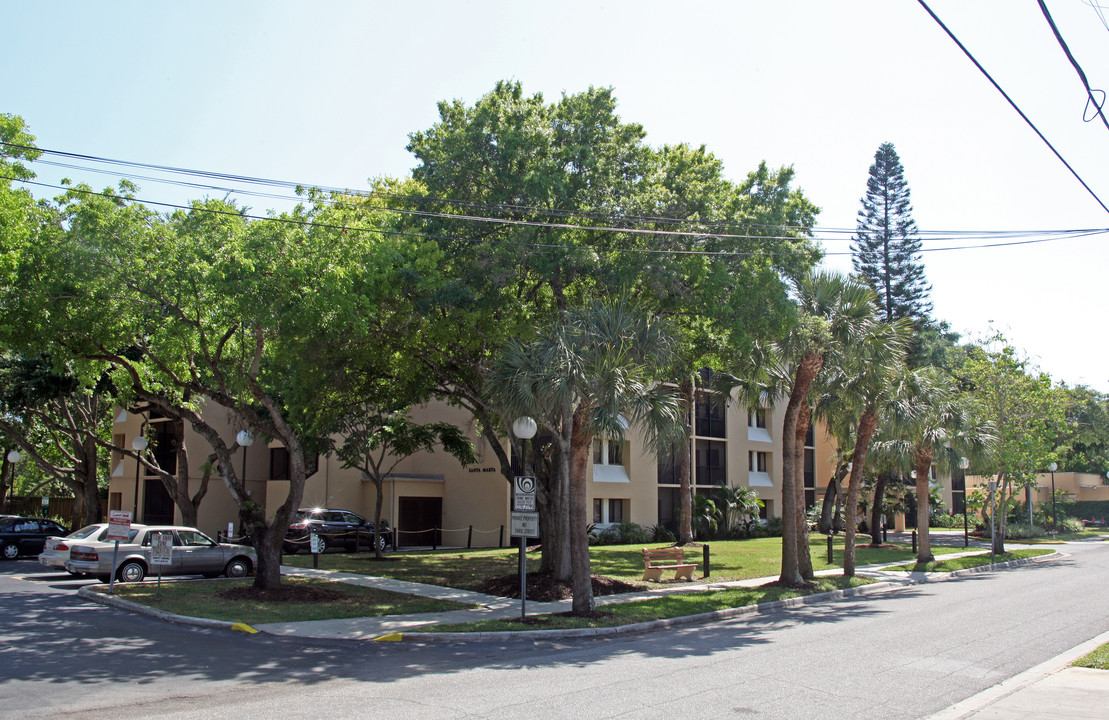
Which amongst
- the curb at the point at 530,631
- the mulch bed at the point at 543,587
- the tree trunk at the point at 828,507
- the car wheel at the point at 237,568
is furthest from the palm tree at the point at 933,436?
the car wheel at the point at 237,568

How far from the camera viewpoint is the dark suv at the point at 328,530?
95.7ft

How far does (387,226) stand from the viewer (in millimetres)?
17250

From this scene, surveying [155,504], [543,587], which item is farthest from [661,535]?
[155,504]

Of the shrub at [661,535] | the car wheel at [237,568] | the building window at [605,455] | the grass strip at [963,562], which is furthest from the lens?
the building window at [605,455]

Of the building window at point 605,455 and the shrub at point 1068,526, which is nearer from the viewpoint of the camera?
the building window at point 605,455

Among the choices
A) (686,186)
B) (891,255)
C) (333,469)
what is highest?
(891,255)

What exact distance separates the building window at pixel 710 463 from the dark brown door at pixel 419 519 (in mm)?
13200

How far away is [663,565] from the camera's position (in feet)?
74.8

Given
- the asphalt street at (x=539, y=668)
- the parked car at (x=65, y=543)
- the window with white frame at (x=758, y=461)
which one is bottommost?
the asphalt street at (x=539, y=668)

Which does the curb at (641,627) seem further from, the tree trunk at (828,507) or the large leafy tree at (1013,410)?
the tree trunk at (828,507)

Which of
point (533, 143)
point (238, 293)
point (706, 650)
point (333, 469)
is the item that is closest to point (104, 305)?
point (238, 293)

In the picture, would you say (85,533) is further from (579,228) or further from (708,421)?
(708,421)

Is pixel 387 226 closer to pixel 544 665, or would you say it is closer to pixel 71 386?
pixel 544 665

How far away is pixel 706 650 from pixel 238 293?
9541 millimetres
